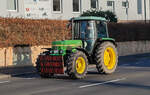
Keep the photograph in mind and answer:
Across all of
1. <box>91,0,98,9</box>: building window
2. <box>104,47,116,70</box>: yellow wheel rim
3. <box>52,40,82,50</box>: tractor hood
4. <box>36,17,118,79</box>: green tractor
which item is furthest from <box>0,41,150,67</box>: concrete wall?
<box>91,0,98,9</box>: building window

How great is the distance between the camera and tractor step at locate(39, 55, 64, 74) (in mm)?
14492

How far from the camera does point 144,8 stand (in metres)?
42.4

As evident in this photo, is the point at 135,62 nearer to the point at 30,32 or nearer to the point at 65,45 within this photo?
the point at 30,32

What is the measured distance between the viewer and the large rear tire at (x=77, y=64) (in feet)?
46.8

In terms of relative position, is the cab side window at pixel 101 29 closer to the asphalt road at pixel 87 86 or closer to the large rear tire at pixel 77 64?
the large rear tire at pixel 77 64

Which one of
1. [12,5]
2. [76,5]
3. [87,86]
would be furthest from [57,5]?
[87,86]

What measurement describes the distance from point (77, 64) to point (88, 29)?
2038 mm

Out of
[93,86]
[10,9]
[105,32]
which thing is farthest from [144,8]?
[93,86]

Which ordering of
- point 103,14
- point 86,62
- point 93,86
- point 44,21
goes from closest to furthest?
1. point 93,86
2. point 86,62
3. point 44,21
4. point 103,14

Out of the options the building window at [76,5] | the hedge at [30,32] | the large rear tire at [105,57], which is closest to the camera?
the large rear tire at [105,57]

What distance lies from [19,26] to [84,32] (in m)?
7.30

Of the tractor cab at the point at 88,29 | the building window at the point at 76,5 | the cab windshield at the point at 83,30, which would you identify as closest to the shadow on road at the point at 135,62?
the tractor cab at the point at 88,29

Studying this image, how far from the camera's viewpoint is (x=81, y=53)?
14.8 metres

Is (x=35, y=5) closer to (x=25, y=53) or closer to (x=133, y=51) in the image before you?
(x=25, y=53)
